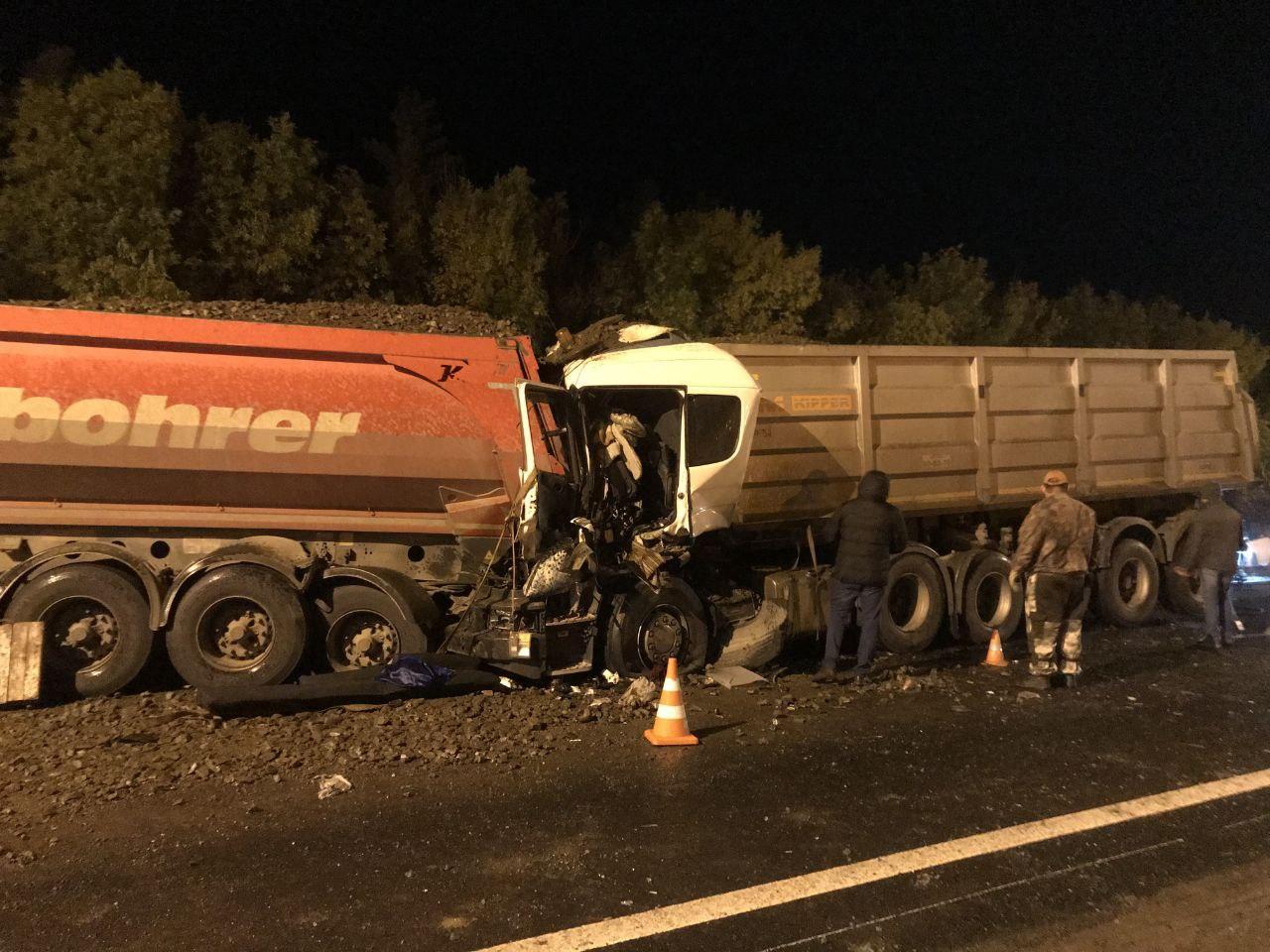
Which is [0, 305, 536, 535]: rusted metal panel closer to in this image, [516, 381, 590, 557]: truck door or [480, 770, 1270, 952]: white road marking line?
[516, 381, 590, 557]: truck door

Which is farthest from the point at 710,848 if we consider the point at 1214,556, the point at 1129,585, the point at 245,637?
the point at 1129,585

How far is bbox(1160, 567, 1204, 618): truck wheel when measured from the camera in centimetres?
1003

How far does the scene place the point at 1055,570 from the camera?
6734 mm

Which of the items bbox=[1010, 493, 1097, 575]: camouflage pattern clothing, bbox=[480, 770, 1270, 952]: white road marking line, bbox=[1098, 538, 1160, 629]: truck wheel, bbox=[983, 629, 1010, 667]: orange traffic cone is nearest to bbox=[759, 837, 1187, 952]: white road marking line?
bbox=[480, 770, 1270, 952]: white road marking line

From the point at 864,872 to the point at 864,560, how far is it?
11.3 ft

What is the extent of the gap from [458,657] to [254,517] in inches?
70.3

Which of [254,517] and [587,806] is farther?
[254,517]

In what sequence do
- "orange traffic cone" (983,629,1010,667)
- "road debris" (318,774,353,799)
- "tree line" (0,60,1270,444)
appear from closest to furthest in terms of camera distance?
1. "road debris" (318,774,353,799)
2. "orange traffic cone" (983,629,1010,667)
3. "tree line" (0,60,1270,444)

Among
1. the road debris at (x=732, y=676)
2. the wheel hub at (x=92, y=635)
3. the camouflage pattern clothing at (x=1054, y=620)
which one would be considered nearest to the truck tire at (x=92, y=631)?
the wheel hub at (x=92, y=635)

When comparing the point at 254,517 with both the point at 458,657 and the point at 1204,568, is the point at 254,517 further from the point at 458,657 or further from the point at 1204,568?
the point at 1204,568

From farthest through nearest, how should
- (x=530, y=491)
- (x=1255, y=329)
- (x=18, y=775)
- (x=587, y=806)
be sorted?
(x=1255, y=329), (x=530, y=491), (x=18, y=775), (x=587, y=806)

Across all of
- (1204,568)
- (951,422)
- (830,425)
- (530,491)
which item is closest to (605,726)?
(530,491)

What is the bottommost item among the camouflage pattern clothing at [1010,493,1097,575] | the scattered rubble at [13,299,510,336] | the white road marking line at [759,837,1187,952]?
the white road marking line at [759,837,1187,952]

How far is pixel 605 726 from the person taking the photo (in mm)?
5805
